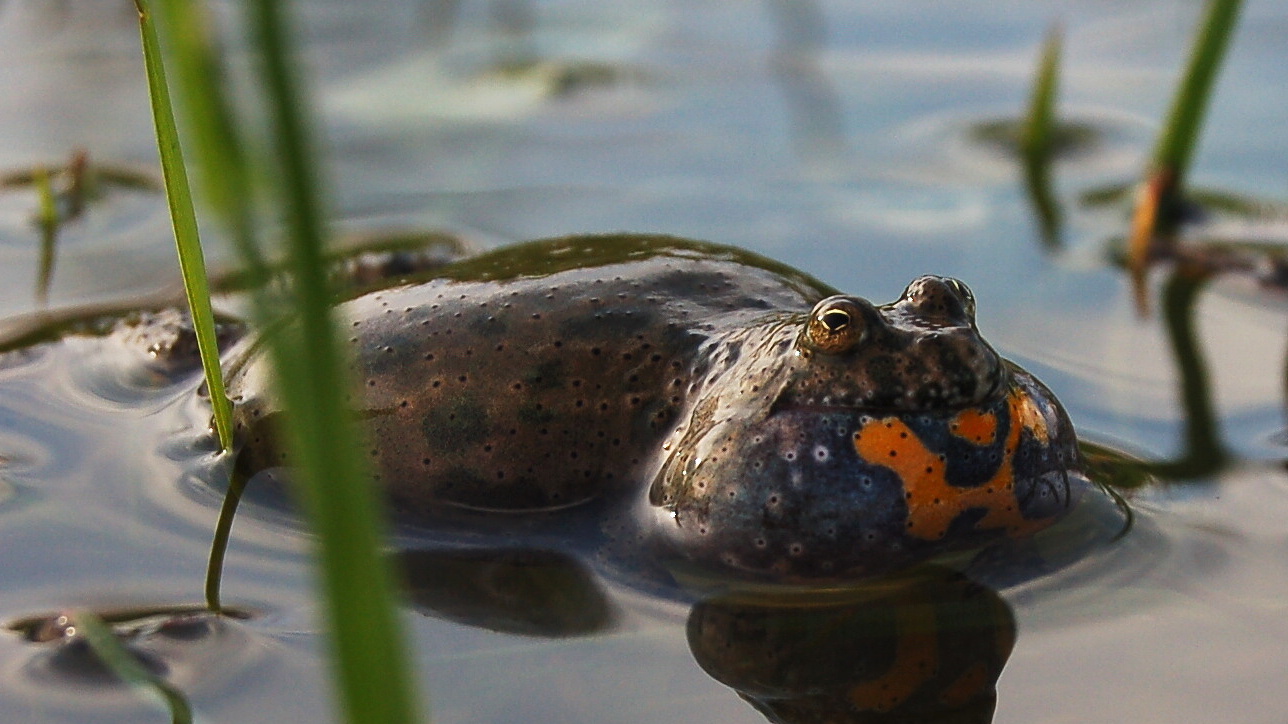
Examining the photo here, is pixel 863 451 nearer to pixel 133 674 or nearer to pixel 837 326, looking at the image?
pixel 837 326

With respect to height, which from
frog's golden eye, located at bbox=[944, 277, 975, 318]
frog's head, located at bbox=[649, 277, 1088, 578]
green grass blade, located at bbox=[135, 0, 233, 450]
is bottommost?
frog's head, located at bbox=[649, 277, 1088, 578]

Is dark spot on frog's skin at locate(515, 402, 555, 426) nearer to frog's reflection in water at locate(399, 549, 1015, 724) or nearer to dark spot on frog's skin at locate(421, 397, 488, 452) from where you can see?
dark spot on frog's skin at locate(421, 397, 488, 452)

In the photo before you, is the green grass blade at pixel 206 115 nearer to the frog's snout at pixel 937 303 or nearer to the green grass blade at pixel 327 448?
the green grass blade at pixel 327 448

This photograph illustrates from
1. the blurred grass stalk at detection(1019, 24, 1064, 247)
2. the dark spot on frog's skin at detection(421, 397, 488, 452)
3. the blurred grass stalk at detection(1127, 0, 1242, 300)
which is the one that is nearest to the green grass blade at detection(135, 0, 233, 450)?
the dark spot on frog's skin at detection(421, 397, 488, 452)

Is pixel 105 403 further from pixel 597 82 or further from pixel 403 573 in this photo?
pixel 597 82

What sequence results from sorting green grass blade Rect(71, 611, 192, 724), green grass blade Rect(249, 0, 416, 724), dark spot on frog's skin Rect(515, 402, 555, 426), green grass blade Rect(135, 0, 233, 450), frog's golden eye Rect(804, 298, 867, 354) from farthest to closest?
dark spot on frog's skin Rect(515, 402, 555, 426) → frog's golden eye Rect(804, 298, 867, 354) → green grass blade Rect(135, 0, 233, 450) → green grass blade Rect(71, 611, 192, 724) → green grass blade Rect(249, 0, 416, 724)

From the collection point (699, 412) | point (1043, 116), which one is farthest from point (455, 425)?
point (1043, 116)

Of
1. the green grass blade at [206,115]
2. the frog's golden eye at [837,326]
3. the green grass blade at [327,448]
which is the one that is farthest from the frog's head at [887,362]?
the green grass blade at [206,115]
